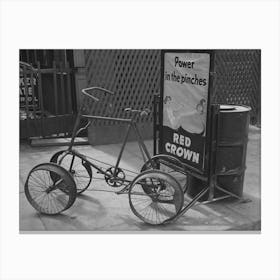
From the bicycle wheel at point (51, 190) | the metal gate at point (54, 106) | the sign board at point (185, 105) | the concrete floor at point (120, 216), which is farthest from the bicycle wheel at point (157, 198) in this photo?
the metal gate at point (54, 106)

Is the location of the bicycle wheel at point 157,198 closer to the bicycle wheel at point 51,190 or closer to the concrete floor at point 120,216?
the concrete floor at point 120,216

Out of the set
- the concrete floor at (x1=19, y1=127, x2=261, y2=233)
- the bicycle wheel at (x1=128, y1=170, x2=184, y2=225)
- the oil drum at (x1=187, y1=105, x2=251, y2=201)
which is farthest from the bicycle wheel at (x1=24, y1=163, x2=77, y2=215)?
the oil drum at (x1=187, y1=105, x2=251, y2=201)

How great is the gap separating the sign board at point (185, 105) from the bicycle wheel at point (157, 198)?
21.2 inches

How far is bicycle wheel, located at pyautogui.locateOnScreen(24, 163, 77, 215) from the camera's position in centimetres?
447

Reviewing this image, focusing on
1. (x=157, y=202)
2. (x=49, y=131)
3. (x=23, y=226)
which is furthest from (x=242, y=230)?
(x=49, y=131)

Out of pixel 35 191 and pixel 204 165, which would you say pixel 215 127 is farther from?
pixel 35 191

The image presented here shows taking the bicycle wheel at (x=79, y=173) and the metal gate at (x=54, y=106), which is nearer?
the bicycle wheel at (x=79, y=173)

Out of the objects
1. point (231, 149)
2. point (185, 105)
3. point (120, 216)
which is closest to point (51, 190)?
point (120, 216)

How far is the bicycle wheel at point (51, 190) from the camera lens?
14.7ft

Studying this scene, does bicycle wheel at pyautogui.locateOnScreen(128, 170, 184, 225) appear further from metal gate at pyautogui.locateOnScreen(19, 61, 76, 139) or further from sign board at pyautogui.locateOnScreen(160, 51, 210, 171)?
metal gate at pyautogui.locateOnScreen(19, 61, 76, 139)

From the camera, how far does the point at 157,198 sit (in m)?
4.57

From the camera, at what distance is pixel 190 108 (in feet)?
15.7

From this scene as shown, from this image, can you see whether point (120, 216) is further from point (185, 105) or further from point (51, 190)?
point (185, 105)

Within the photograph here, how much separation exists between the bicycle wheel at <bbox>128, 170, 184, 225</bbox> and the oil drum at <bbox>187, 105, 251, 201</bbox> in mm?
578
